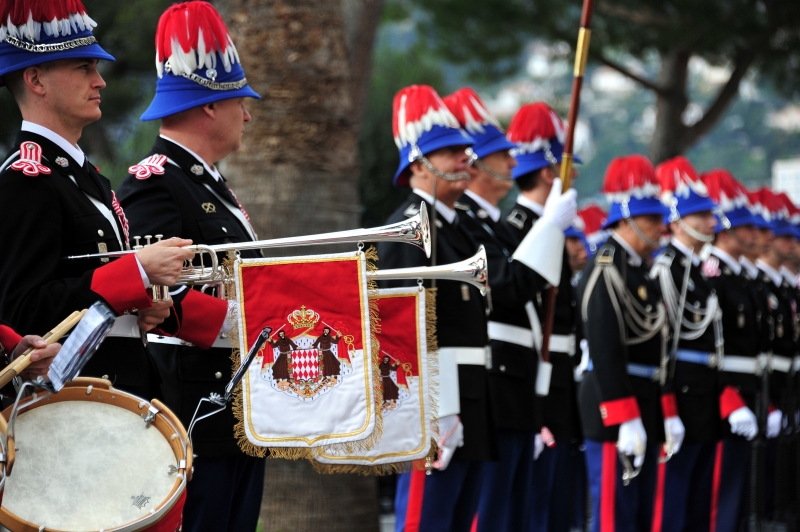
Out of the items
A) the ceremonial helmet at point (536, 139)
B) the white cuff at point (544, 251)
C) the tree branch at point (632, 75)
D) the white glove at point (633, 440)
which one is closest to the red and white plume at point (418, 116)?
the white cuff at point (544, 251)

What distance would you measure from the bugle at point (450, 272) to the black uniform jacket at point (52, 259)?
2.79 feet

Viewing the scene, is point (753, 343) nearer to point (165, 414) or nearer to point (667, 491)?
point (667, 491)

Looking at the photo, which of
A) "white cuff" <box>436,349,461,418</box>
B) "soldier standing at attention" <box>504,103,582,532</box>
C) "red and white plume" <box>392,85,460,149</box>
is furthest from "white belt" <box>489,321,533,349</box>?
"red and white plume" <box>392,85,460,149</box>

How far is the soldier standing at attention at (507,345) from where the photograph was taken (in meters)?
5.30

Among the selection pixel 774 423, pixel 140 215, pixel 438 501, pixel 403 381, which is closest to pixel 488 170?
pixel 438 501

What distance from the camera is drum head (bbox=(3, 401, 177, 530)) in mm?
2773

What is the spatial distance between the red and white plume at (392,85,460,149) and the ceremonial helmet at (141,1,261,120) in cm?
128

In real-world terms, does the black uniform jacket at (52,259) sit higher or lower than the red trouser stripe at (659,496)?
higher

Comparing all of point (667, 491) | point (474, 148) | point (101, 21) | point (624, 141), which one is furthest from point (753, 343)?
point (624, 141)

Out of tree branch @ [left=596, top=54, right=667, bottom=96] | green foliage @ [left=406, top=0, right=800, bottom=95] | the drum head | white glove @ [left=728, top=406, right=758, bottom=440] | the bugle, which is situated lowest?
white glove @ [left=728, top=406, right=758, bottom=440]

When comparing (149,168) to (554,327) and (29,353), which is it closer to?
(29,353)

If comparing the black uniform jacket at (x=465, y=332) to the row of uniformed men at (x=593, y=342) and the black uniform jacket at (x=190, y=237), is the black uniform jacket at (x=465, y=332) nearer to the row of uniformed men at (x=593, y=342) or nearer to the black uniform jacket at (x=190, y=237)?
the row of uniformed men at (x=593, y=342)

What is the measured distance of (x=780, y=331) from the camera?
887 cm

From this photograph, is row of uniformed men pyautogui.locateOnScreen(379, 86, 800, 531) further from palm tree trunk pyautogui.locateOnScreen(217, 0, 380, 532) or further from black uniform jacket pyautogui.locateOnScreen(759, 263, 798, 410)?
palm tree trunk pyautogui.locateOnScreen(217, 0, 380, 532)
